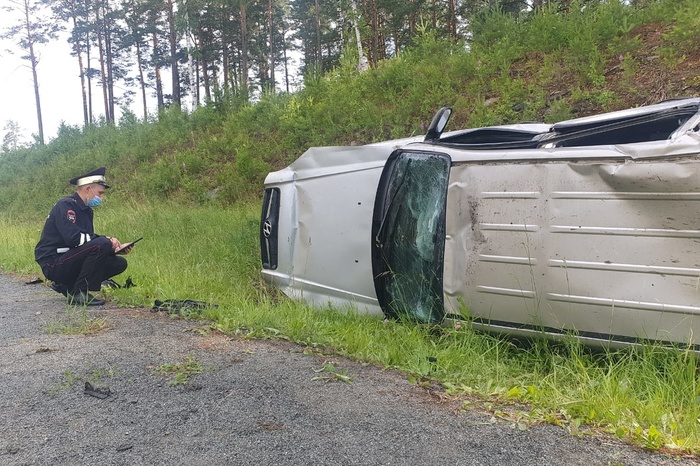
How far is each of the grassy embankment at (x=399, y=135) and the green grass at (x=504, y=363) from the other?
1 cm

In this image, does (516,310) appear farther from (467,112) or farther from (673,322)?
(467,112)

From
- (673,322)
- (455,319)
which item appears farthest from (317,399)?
(673,322)

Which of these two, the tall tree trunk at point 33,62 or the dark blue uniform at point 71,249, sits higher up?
the tall tree trunk at point 33,62

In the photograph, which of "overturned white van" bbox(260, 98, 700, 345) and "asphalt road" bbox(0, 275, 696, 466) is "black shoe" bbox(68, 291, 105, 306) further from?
"overturned white van" bbox(260, 98, 700, 345)

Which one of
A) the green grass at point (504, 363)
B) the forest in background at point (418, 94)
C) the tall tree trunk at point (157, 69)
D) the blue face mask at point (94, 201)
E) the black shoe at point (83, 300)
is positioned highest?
the tall tree trunk at point (157, 69)

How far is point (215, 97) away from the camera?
16.1m

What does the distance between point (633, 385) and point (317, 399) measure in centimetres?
165

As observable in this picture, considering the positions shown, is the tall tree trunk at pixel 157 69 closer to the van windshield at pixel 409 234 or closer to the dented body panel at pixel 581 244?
the van windshield at pixel 409 234

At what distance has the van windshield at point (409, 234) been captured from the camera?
356 centimetres

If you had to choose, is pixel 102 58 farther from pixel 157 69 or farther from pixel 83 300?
pixel 83 300

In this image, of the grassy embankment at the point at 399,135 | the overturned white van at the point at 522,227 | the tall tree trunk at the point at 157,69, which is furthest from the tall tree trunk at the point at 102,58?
the overturned white van at the point at 522,227

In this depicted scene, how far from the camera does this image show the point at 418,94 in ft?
33.0

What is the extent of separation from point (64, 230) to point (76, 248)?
0.68 feet

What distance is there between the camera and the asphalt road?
2025mm
